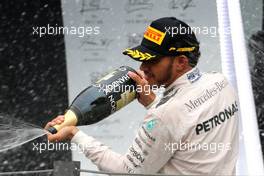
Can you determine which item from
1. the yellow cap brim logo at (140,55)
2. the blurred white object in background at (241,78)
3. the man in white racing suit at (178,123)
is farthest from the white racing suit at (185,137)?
the blurred white object in background at (241,78)

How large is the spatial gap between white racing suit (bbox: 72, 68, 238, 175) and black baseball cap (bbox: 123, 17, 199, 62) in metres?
0.08

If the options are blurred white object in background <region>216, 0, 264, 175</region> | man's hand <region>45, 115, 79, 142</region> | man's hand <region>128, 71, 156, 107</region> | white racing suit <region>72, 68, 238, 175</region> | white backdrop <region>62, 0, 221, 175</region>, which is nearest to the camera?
white racing suit <region>72, 68, 238, 175</region>

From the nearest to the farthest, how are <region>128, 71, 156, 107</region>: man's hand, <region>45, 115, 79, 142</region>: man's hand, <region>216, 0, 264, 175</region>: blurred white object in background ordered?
<region>45, 115, 79, 142</region>: man's hand
<region>128, 71, 156, 107</region>: man's hand
<region>216, 0, 264, 175</region>: blurred white object in background

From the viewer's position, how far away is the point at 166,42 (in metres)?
2.11

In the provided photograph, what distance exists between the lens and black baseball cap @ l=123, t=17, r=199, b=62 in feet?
6.93

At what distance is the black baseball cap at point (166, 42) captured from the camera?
6.93 feet

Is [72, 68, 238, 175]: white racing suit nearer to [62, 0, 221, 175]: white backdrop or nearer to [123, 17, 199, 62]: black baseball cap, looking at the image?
[123, 17, 199, 62]: black baseball cap

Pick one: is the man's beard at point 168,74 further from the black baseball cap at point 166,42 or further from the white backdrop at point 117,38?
the white backdrop at point 117,38

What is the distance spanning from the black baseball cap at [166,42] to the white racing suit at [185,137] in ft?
0.25

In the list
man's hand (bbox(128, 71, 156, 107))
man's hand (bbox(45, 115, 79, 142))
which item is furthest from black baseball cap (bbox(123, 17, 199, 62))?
man's hand (bbox(45, 115, 79, 142))

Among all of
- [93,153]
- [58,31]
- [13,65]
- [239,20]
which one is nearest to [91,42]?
[58,31]

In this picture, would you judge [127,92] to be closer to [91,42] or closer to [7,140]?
[7,140]
